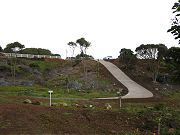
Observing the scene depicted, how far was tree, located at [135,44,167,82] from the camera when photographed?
6756cm

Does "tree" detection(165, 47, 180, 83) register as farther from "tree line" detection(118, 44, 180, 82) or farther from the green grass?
"tree line" detection(118, 44, 180, 82)

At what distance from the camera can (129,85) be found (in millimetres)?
62594

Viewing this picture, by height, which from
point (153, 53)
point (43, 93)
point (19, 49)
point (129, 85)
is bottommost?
point (43, 93)

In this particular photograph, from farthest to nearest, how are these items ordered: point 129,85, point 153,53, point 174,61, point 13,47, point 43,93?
point 13,47 → point 153,53 → point 129,85 → point 43,93 → point 174,61

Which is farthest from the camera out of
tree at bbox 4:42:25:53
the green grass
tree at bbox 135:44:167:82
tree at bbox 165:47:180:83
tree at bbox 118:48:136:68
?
tree at bbox 4:42:25:53

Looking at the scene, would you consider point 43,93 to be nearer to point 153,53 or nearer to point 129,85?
point 129,85

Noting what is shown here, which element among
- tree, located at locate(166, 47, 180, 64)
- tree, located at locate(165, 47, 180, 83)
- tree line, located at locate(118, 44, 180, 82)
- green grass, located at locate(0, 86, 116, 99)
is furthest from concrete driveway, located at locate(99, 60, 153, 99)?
tree, located at locate(166, 47, 180, 64)

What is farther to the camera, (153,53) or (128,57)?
(128,57)

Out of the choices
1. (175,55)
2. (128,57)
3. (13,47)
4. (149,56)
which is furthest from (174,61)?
(13,47)

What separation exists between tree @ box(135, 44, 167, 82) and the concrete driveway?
488 centimetres

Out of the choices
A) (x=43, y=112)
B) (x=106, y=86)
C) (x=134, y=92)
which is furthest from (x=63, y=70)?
(x=43, y=112)

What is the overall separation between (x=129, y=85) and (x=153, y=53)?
386 inches

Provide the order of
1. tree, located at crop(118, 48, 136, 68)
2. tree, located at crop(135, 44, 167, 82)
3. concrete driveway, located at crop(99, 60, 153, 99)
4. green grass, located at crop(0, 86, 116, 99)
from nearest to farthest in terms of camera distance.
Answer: green grass, located at crop(0, 86, 116, 99) → concrete driveway, located at crop(99, 60, 153, 99) → tree, located at crop(135, 44, 167, 82) → tree, located at crop(118, 48, 136, 68)

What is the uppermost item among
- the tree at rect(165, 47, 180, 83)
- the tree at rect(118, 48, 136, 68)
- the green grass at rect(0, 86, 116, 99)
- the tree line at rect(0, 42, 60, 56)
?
the tree line at rect(0, 42, 60, 56)
